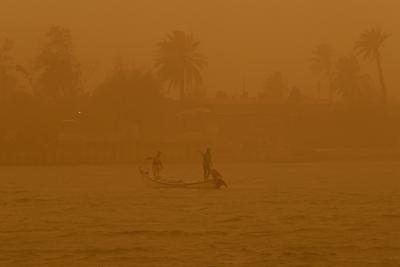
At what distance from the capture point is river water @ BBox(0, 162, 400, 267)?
77.0ft

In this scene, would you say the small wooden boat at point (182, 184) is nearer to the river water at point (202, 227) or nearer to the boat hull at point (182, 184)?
the boat hull at point (182, 184)

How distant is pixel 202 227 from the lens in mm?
30016

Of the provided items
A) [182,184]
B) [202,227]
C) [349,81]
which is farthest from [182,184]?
[349,81]

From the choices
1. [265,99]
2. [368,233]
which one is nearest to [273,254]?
[368,233]

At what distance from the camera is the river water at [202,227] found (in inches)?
924

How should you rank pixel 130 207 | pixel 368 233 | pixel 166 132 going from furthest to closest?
pixel 166 132 < pixel 130 207 < pixel 368 233

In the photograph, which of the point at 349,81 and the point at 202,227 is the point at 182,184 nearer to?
the point at 202,227

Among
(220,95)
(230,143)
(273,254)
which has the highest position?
(220,95)

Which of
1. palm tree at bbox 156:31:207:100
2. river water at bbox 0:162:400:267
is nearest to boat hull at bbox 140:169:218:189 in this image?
river water at bbox 0:162:400:267

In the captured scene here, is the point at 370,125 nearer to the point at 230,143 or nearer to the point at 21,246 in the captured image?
the point at 230,143

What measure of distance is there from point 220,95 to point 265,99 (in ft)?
22.3

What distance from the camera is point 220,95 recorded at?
133 meters

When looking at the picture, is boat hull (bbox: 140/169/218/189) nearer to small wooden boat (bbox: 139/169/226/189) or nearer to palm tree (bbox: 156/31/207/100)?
small wooden boat (bbox: 139/169/226/189)

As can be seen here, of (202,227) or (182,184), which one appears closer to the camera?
(202,227)
